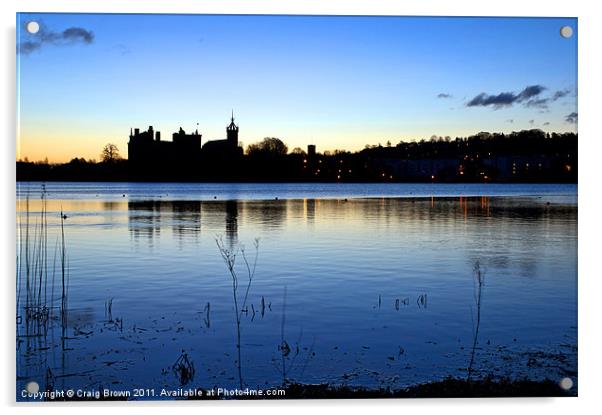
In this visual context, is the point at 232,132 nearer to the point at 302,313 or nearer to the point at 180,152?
the point at 180,152

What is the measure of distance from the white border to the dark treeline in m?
1.65

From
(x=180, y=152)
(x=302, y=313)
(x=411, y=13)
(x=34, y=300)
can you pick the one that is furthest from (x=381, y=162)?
(x=34, y=300)

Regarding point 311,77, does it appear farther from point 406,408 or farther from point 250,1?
point 406,408

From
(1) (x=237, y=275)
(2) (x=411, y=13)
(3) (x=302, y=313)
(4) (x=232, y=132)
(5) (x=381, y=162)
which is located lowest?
Answer: (3) (x=302, y=313)

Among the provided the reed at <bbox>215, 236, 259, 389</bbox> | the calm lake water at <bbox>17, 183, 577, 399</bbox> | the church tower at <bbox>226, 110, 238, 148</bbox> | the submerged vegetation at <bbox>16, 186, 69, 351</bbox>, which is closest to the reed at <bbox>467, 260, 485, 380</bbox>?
the calm lake water at <bbox>17, 183, 577, 399</bbox>

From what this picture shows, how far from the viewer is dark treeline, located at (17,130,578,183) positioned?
390 inches

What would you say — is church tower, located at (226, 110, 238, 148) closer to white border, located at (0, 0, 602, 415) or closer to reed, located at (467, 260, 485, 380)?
white border, located at (0, 0, 602, 415)

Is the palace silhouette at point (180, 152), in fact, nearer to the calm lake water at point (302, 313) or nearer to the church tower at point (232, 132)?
the church tower at point (232, 132)

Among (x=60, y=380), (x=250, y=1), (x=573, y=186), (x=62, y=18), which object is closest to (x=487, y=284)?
(x=573, y=186)

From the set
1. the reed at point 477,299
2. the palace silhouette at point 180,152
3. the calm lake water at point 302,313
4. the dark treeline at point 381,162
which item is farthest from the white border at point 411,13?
the palace silhouette at point 180,152

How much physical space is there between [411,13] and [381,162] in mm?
6664

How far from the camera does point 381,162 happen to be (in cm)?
1313

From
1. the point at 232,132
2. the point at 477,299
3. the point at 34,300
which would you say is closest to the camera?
the point at 34,300
